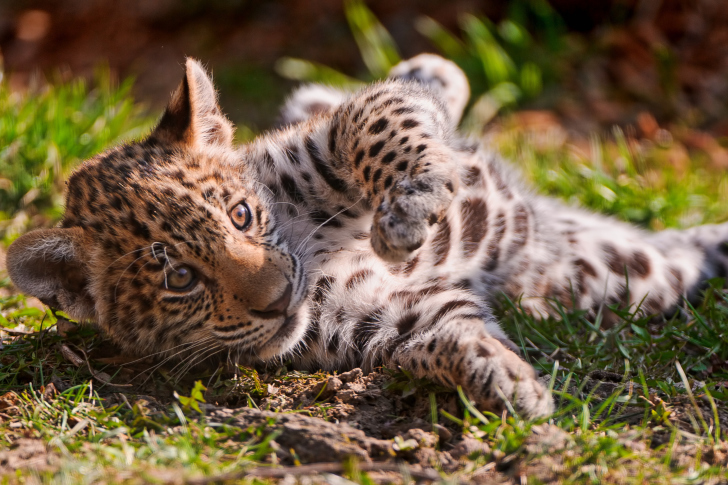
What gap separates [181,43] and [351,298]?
8041 mm

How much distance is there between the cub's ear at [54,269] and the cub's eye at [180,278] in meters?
0.46

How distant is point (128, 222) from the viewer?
3.31 meters

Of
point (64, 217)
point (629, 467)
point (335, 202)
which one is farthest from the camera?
point (335, 202)

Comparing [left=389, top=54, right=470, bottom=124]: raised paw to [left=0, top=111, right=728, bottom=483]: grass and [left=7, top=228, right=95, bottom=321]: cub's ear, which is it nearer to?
[left=0, top=111, right=728, bottom=483]: grass

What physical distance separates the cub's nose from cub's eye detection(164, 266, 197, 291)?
1.06 feet

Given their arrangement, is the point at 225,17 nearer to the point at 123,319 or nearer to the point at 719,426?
the point at 123,319

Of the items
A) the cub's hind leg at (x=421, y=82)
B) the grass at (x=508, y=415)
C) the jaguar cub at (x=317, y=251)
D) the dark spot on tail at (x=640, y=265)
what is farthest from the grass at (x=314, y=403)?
the cub's hind leg at (x=421, y=82)

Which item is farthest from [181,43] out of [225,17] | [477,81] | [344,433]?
[344,433]

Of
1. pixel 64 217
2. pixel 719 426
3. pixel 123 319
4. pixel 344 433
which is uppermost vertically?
pixel 64 217

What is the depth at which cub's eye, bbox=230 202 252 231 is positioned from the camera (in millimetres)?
3396

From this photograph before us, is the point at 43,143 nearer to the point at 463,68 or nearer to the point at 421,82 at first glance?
the point at 421,82

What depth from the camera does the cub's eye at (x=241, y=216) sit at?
340 centimetres

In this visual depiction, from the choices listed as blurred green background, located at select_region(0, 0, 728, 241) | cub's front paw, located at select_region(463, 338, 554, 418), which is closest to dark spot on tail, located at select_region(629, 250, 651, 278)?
blurred green background, located at select_region(0, 0, 728, 241)

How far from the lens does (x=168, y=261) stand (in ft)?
10.6
